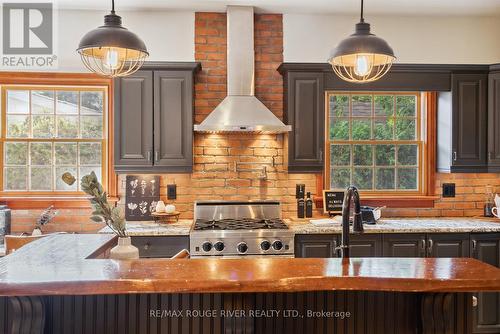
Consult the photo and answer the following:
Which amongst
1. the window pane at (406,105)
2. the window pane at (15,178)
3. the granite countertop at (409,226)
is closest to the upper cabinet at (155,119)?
the window pane at (15,178)

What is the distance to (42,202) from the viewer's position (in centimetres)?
405

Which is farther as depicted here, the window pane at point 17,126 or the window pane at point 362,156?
the window pane at point 362,156

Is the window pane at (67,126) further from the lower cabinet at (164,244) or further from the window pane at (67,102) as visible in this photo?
the lower cabinet at (164,244)

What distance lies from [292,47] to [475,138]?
208 centimetres

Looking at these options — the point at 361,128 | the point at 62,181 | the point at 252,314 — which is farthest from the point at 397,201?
the point at 62,181

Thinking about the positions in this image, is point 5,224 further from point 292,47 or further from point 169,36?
point 292,47

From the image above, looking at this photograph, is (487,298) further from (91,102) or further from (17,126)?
(17,126)

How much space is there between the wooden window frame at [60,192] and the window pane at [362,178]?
2559 millimetres

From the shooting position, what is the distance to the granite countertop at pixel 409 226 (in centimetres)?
361

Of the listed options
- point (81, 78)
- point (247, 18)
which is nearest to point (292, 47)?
point (247, 18)

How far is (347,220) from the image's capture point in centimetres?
193

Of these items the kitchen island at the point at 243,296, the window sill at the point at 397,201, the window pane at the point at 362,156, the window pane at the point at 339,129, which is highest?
the window pane at the point at 339,129

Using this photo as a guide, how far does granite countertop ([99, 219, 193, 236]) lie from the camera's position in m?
3.52

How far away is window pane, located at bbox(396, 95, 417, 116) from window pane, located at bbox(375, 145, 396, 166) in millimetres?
389
